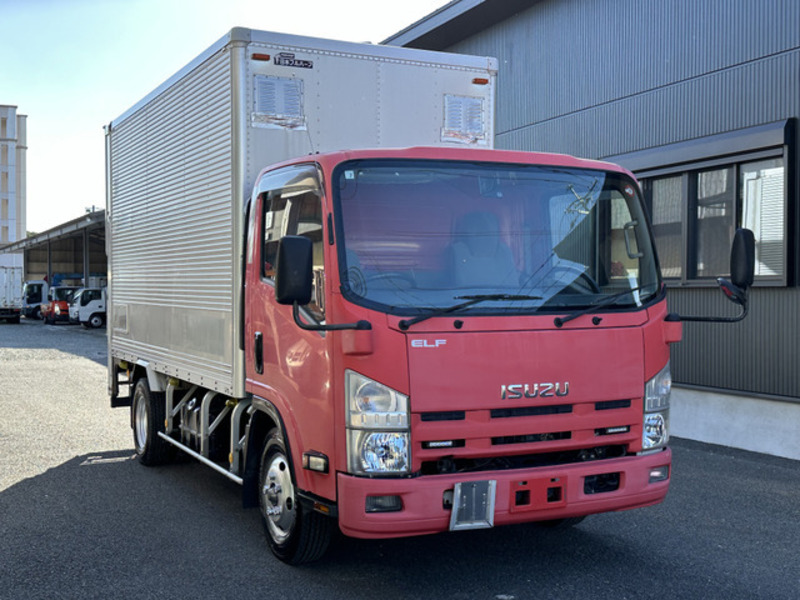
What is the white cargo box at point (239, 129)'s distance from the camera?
20.7 feet

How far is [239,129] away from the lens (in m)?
6.29

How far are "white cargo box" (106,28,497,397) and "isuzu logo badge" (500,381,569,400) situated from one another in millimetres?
2106

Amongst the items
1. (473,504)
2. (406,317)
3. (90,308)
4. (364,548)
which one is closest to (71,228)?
(90,308)

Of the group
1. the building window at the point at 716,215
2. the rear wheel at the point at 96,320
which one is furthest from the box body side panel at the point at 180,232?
the rear wheel at the point at 96,320

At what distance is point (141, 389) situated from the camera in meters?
9.11

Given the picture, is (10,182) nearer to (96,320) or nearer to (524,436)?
(96,320)

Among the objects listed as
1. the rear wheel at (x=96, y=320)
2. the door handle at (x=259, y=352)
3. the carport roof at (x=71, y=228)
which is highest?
the carport roof at (x=71, y=228)

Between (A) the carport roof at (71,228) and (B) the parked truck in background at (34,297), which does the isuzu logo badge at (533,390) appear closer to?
(A) the carport roof at (71,228)

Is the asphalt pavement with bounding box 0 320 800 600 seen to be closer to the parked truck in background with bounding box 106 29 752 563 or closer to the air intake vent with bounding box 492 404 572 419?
the parked truck in background with bounding box 106 29 752 563

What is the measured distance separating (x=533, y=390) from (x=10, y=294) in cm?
4657

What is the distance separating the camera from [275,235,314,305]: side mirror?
4.65m

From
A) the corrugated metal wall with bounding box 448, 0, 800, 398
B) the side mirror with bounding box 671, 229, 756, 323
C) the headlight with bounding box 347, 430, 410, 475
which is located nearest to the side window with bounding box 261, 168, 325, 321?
the headlight with bounding box 347, 430, 410, 475

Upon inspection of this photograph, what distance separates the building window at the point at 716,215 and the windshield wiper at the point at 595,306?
5.65 m

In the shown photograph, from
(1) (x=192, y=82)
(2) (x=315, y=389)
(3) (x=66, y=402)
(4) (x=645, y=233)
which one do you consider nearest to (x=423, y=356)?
(2) (x=315, y=389)
